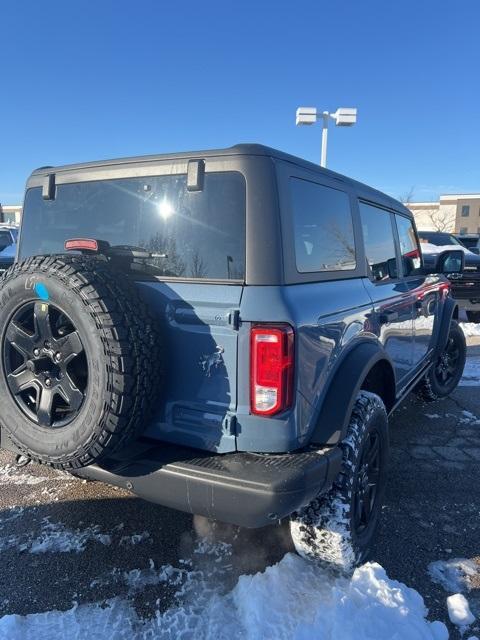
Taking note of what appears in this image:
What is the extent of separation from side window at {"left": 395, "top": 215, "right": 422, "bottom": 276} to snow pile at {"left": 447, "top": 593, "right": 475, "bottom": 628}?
2.38 m

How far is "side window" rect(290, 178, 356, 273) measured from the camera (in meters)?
2.24

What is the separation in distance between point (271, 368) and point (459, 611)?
1443 millimetres

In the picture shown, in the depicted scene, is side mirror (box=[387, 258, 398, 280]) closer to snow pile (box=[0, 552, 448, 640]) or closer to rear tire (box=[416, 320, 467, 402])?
rear tire (box=[416, 320, 467, 402])

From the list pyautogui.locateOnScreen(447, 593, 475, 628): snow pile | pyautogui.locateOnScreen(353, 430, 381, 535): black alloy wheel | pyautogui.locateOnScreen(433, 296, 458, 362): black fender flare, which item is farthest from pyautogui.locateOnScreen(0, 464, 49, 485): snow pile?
pyautogui.locateOnScreen(433, 296, 458, 362): black fender flare

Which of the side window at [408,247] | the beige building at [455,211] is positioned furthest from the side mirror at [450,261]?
the beige building at [455,211]

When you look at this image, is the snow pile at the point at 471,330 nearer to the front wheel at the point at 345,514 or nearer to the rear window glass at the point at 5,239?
the front wheel at the point at 345,514

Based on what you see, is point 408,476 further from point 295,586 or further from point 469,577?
point 295,586

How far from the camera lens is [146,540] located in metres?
2.70

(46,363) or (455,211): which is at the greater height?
(455,211)

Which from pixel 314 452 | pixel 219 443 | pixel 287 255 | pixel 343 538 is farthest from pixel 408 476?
pixel 287 255

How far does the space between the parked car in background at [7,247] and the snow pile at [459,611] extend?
925 cm

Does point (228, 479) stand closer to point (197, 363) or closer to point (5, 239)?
point (197, 363)

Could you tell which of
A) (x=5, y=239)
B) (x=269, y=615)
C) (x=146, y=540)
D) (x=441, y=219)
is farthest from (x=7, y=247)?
(x=441, y=219)

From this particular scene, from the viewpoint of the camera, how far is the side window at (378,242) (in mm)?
3116
